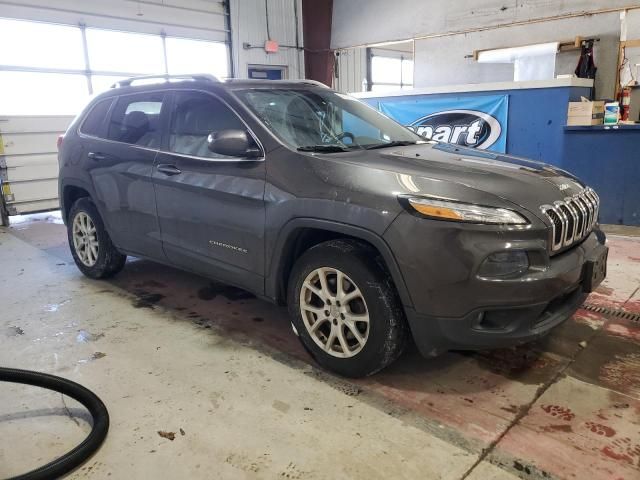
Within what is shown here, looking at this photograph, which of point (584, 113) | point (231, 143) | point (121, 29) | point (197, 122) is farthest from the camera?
point (121, 29)

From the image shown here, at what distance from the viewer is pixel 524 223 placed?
2.24 meters

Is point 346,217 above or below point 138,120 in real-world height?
below

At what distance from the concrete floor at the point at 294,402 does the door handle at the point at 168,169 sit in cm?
103

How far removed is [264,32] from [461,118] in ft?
22.8

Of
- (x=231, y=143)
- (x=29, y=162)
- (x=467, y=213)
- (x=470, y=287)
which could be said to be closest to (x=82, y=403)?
(x=231, y=143)

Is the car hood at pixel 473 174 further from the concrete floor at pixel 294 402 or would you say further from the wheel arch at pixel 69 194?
the wheel arch at pixel 69 194

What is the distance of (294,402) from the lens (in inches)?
99.6

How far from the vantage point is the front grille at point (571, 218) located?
7.71 ft

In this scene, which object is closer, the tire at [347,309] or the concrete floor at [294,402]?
the concrete floor at [294,402]

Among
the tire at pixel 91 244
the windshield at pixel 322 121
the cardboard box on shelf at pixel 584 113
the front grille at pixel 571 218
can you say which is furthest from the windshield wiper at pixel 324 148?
the cardboard box on shelf at pixel 584 113

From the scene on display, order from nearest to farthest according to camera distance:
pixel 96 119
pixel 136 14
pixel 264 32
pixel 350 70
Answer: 1. pixel 96 119
2. pixel 136 14
3. pixel 264 32
4. pixel 350 70

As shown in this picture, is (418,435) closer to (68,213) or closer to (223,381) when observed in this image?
(223,381)

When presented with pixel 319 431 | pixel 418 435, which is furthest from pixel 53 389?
pixel 418 435

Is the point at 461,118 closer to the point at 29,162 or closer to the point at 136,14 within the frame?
the point at 29,162
